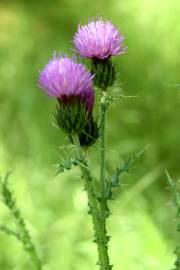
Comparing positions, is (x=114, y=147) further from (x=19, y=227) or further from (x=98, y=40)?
(x=98, y=40)

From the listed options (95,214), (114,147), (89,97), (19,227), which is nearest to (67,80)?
(89,97)

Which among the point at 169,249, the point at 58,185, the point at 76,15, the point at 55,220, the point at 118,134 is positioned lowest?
the point at 169,249

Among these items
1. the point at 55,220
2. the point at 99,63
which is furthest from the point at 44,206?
the point at 99,63

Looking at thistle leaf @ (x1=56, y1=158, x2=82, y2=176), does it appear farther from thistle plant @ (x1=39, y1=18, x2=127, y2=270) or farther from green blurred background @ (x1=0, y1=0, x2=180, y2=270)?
green blurred background @ (x1=0, y1=0, x2=180, y2=270)

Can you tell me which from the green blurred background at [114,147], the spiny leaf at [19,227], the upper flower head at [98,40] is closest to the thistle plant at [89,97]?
the upper flower head at [98,40]

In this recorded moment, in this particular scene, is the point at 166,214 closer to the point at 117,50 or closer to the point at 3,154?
the point at 3,154

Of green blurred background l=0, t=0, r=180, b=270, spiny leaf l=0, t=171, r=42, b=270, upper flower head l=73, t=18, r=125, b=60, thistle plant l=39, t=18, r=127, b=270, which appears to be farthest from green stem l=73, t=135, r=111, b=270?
green blurred background l=0, t=0, r=180, b=270
